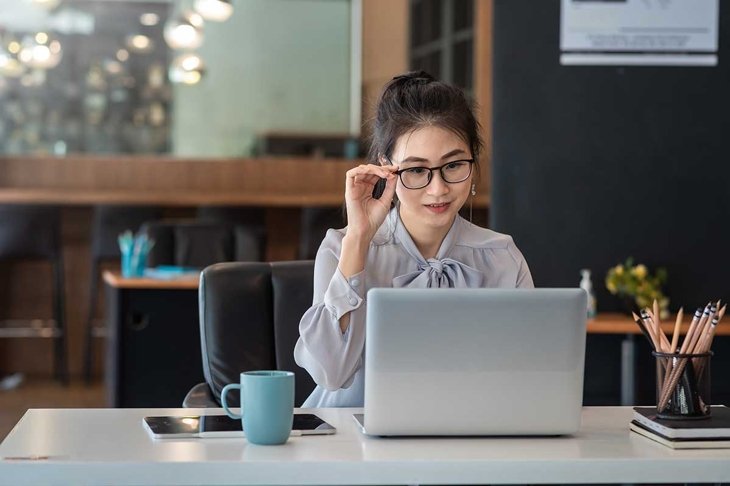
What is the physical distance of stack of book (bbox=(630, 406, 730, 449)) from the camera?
157cm

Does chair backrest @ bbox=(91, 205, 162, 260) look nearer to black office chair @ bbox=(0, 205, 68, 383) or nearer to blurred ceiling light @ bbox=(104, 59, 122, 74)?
black office chair @ bbox=(0, 205, 68, 383)

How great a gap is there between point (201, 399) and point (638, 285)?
6.84ft

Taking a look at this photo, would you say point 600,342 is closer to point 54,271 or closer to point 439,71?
point 54,271

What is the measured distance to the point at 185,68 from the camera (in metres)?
8.08

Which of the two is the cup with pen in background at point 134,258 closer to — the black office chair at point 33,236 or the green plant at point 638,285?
the black office chair at point 33,236

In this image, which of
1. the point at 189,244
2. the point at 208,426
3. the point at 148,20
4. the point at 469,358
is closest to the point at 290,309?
the point at 208,426

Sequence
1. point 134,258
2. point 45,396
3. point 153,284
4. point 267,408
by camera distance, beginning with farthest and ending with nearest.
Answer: point 45,396 < point 134,258 < point 153,284 < point 267,408

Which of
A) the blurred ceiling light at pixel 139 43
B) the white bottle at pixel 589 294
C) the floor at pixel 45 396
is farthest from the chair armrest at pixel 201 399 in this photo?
the blurred ceiling light at pixel 139 43

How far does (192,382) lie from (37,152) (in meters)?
3.48

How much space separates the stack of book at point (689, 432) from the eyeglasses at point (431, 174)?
1.96 feet

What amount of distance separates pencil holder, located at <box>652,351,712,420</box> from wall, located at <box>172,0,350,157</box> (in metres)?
6.49

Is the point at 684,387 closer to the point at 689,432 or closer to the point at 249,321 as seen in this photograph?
the point at 689,432

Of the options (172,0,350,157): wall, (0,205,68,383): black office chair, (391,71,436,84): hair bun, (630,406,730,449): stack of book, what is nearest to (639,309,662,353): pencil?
(630,406,730,449): stack of book

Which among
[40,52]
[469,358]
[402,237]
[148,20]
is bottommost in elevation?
[469,358]
